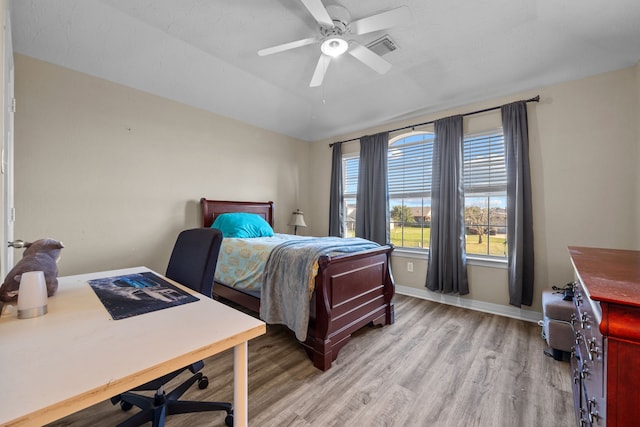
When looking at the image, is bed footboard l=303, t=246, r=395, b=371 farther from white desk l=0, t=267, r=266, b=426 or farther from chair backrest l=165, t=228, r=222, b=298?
white desk l=0, t=267, r=266, b=426

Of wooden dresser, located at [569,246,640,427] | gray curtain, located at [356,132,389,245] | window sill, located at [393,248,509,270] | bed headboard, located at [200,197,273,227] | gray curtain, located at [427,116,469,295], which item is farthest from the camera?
gray curtain, located at [356,132,389,245]

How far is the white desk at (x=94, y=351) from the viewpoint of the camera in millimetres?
540

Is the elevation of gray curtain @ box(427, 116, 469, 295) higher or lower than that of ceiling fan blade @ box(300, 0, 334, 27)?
lower

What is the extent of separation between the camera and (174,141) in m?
3.31

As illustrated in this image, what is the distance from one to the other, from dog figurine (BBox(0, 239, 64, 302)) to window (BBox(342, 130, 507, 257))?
3.62 meters

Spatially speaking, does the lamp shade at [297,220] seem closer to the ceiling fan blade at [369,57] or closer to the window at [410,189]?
the window at [410,189]

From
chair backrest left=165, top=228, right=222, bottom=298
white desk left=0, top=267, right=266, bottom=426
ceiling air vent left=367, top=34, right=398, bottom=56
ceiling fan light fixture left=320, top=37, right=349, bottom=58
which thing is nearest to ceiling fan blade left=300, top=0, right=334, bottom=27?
ceiling fan light fixture left=320, top=37, right=349, bottom=58

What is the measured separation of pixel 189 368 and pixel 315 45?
2843 mm

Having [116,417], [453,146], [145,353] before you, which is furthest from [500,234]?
[116,417]

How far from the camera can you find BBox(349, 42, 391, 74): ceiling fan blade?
2168 mm

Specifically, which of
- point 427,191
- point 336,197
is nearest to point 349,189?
point 336,197

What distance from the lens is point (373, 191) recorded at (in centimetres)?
399

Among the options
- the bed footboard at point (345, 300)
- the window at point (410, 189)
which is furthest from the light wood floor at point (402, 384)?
the window at point (410, 189)

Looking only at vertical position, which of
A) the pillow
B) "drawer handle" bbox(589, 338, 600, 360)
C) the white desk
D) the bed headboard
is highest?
the bed headboard
